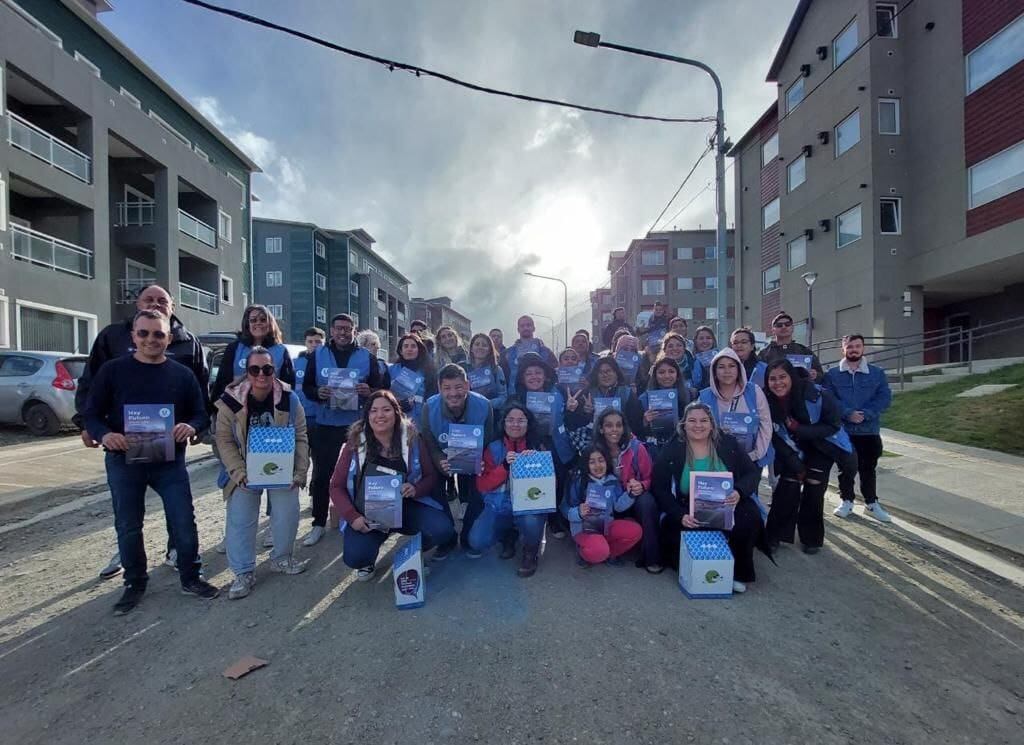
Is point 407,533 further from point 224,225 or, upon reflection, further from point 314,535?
point 224,225

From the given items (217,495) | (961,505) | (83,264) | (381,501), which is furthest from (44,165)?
(961,505)

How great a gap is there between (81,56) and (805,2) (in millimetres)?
27468

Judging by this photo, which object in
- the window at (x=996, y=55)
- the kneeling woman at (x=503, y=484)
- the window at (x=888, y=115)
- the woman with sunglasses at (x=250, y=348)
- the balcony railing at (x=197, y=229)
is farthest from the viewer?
the balcony railing at (x=197, y=229)

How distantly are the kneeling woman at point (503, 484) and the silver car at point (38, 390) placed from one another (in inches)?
370

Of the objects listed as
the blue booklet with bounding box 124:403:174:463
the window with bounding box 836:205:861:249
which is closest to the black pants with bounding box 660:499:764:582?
the blue booklet with bounding box 124:403:174:463

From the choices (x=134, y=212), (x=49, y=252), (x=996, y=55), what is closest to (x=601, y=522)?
(x=49, y=252)

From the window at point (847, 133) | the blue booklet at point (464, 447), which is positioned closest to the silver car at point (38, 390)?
the blue booklet at point (464, 447)

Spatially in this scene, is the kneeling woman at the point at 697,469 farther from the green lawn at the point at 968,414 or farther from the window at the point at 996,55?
the window at the point at 996,55

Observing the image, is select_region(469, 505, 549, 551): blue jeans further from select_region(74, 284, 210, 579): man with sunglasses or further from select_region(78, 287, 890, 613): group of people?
select_region(74, 284, 210, 579): man with sunglasses

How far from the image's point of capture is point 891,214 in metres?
17.7

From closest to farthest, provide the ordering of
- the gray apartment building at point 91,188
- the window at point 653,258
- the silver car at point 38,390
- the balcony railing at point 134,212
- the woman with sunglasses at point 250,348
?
the woman with sunglasses at point 250,348
the silver car at point 38,390
the gray apartment building at point 91,188
the balcony railing at point 134,212
the window at point 653,258

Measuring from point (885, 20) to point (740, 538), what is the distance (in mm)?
22187

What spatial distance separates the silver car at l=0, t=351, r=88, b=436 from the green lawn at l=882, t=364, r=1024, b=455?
16.2 meters

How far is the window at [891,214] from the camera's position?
693 inches
